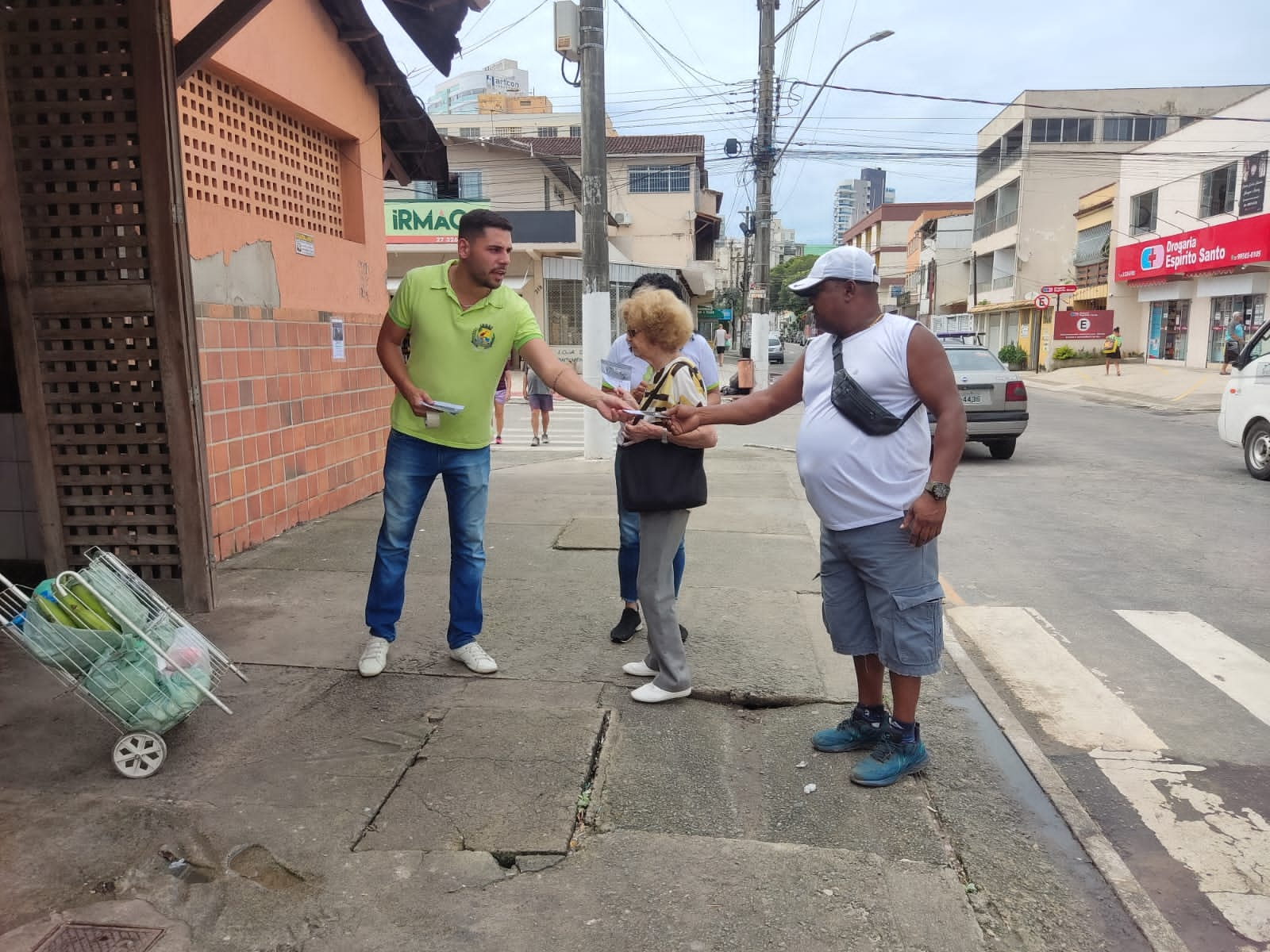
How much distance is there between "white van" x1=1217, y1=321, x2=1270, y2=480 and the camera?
10.2 meters

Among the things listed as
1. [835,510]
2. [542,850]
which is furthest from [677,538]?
[542,850]

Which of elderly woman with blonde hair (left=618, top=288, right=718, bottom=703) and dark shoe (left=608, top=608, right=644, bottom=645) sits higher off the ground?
elderly woman with blonde hair (left=618, top=288, right=718, bottom=703)

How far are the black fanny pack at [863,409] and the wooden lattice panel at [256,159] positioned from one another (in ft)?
14.7

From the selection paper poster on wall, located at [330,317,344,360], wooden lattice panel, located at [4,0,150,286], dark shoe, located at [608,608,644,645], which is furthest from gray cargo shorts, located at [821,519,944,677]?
paper poster on wall, located at [330,317,344,360]

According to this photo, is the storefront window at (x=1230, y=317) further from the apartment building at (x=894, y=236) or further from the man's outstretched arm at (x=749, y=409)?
the apartment building at (x=894, y=236)

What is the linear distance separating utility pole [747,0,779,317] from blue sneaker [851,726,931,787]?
64.4ft

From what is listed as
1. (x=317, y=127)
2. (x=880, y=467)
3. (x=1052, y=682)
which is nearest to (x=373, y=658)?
(x=880, y=467)

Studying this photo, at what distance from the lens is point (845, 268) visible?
3.14m

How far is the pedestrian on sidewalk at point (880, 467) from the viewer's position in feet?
10.1

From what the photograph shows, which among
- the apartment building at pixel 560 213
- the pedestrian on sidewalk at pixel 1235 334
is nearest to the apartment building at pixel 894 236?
the apartment building at pixel 560 213

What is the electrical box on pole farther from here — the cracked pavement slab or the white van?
the cracked pavement slab

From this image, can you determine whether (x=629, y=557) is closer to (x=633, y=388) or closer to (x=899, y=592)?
(x=633, y=388)

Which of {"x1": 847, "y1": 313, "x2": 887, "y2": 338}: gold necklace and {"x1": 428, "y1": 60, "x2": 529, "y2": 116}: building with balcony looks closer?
{"x1": 847, "y1": 313, "x2": 887, "y2": 338}: gold necklace

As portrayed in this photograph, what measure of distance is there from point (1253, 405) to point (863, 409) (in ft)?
31.1
